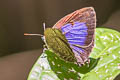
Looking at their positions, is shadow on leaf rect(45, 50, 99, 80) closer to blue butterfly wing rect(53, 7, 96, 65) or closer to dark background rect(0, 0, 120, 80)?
blue butterfly wing rect(53, 7, 96, 65)

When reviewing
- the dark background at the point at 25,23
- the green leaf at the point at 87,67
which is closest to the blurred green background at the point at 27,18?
the dark background at the point at 25,23

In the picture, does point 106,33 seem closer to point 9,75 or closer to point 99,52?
point 99,52

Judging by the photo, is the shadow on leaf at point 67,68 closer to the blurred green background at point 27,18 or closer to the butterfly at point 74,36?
the butterfly at point 74,36

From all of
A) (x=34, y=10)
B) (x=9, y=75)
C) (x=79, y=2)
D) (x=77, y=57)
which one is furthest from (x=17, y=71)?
(x=77, y=57)

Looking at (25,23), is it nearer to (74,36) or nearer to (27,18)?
(27,18)

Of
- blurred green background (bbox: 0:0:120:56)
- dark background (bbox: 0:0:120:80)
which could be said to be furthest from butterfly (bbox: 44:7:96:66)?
blurred green background (bbox: 0:0:120:56)
